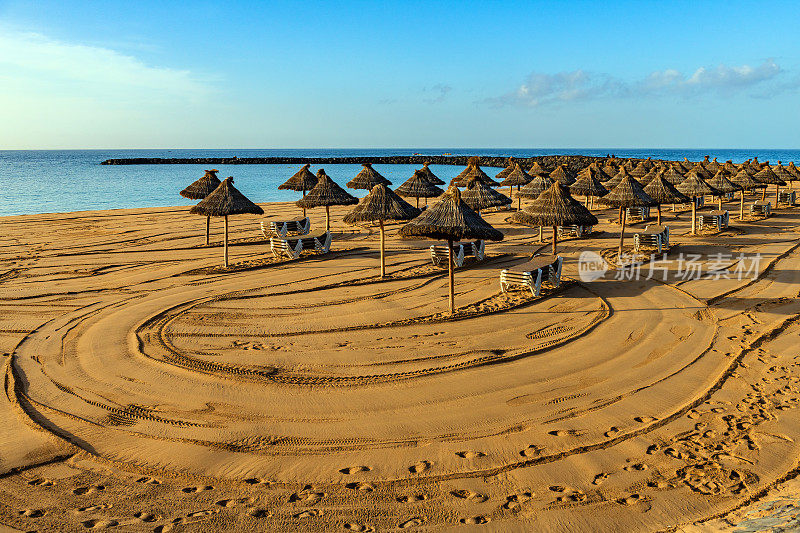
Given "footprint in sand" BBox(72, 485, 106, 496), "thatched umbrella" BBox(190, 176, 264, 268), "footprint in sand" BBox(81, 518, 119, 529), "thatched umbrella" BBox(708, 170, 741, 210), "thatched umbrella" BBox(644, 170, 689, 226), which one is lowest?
"footprint in sand" BBox(81, 518, 119, 529)

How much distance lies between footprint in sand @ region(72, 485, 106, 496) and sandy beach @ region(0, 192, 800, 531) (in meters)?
0.02

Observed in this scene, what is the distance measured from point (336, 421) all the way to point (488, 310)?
15.1 feet

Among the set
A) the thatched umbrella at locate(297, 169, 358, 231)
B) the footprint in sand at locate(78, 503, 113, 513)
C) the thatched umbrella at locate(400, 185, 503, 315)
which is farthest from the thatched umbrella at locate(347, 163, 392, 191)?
the footprint in sand at locate(78, 503, 113, 513)

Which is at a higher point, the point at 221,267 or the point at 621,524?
the point at 221,267

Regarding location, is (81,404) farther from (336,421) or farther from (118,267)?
(118,267)

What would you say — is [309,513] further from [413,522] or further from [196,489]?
[196,489]

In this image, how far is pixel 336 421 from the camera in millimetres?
5723

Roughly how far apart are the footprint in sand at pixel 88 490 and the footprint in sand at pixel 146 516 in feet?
1.87

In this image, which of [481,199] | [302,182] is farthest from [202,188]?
[481,199]

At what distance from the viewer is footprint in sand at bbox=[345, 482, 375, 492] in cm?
452

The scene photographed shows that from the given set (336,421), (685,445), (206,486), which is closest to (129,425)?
(206,486)

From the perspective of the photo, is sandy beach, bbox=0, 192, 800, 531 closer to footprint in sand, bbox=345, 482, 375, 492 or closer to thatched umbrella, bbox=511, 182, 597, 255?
footprint in sand, bbox=345, 482, 375, 492

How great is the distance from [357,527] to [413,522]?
1.43 ft

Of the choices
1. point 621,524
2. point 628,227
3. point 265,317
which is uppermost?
point 628,227
